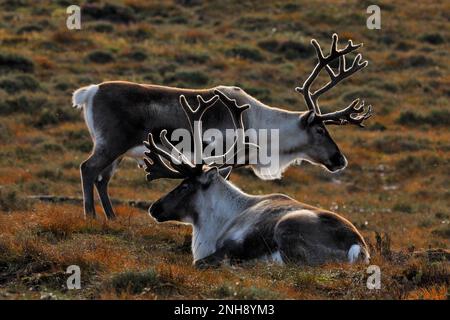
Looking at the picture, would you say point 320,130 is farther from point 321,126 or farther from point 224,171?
point 224,171

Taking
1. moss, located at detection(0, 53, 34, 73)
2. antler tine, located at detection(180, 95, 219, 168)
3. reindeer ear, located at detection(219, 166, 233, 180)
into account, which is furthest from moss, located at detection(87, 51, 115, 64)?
reindeer ear, located at detection(219, 166, 233, 180)

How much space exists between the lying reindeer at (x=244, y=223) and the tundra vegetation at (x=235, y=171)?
0.30 meters

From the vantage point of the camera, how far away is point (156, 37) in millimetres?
29250

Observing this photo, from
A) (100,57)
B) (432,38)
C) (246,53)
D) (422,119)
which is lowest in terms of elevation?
(422,119)

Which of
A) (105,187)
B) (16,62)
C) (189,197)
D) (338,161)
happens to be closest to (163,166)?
(189,197)

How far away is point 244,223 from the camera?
27.3ft

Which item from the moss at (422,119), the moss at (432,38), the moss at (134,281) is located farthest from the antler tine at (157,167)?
the moss at (432,38)

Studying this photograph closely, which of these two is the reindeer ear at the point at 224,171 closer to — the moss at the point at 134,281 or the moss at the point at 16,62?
the moss at the point at 134,281

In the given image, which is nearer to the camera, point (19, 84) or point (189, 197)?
point (189, 197)

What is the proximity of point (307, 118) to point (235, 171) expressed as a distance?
6.97 meters

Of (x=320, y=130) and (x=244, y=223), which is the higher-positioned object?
(x=320, y=130)

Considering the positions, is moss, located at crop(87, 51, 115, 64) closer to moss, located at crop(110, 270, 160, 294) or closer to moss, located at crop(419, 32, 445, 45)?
moss, located at crop(419, 32, 445, 45)

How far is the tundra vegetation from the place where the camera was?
6695 mm

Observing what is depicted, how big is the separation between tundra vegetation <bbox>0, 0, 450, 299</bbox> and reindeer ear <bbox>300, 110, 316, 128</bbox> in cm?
174
